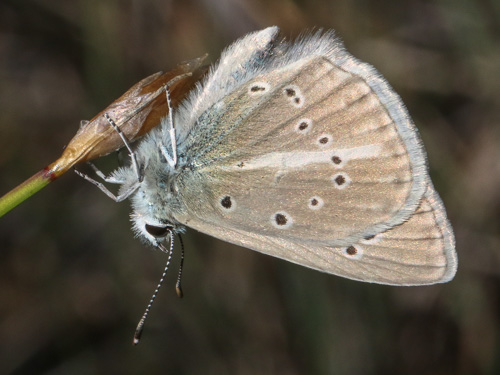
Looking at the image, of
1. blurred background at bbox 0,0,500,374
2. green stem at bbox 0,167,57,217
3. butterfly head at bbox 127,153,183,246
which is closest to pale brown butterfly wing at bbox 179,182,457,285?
butterfly head at bbox 127,153,183,246

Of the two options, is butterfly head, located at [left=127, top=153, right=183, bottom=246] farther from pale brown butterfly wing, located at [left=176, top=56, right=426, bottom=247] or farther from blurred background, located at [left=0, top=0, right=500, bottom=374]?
blurred background, located at [left=0, top=0, right=500, bottom=374]

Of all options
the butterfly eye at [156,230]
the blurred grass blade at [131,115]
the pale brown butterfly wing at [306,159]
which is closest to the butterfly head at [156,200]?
the butterfly eye at [156,230]

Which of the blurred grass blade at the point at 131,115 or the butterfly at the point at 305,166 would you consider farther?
the butterfly at the point at 305,166

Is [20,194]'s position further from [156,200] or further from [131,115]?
[156,200]

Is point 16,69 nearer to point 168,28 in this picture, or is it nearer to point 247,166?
point 168,28

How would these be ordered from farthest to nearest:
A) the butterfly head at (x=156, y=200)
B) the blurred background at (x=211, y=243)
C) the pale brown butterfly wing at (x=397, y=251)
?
1. the blurred background at (x=211, y=243)
2. the butterfly head at (x=156, y=200)
3. the pale brown butterfly wing at (x=397, y=251)

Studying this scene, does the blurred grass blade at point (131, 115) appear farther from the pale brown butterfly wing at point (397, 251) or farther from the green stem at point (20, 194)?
the pale brown butterfly wing at point (397, 251)
